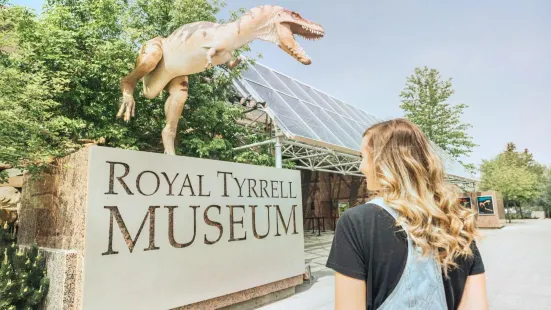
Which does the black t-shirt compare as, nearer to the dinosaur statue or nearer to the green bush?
the dinosaur statue

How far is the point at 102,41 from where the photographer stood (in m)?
5.53

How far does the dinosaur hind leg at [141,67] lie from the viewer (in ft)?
13.1

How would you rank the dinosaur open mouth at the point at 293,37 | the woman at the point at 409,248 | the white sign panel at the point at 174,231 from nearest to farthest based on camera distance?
the woman at the point at 409,248, the white sign panel at the point at 174,231, the dinosaur open mouth at the point at 293,37

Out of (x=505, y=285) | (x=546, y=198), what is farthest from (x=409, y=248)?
(x=546, y=198)

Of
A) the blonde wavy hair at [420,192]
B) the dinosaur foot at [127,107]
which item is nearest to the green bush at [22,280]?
the dinosaur foot at [127,107]

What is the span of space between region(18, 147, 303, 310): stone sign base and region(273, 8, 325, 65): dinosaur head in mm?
2365

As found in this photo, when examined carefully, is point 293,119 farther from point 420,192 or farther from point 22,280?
point 420,192

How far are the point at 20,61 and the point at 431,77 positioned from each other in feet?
77.7

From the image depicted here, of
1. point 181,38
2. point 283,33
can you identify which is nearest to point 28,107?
point 181,38

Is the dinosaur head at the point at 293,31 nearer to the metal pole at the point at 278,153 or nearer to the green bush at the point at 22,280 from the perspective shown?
the metal pole at the point at 278,153

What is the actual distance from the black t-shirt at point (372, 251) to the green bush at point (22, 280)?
3389 mm

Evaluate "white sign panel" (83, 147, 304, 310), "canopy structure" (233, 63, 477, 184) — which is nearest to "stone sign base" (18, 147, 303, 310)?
"white sign panel" (83, 147, 304, 310)

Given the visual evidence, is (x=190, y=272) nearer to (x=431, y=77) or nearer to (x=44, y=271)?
(x=44, y=271)

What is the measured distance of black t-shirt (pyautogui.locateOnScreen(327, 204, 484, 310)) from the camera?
110 centimetres
